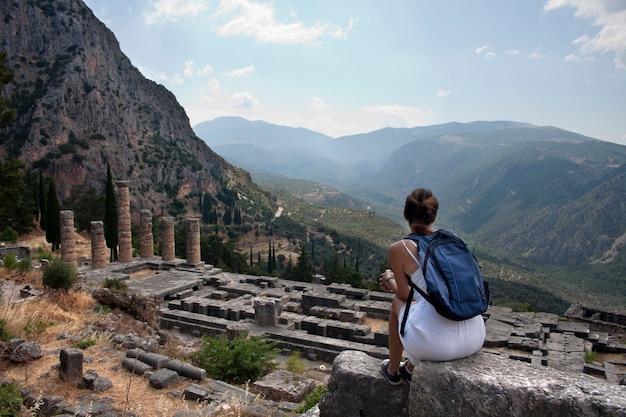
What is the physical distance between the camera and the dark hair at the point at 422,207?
4.39m

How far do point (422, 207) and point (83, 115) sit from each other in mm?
75691

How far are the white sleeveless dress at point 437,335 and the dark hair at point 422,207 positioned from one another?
585mm

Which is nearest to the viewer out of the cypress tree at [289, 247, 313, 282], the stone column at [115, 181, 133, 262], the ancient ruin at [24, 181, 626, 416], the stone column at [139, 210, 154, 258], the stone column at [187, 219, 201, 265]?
the ancient ruin at [24, 181, 626, 416]

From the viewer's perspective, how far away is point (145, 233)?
88.9 ft

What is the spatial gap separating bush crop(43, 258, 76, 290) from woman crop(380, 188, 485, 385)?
1141 cm

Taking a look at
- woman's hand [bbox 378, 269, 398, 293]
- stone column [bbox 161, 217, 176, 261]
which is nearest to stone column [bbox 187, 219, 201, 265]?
stone column [bbox 161, 217, 176, 261]

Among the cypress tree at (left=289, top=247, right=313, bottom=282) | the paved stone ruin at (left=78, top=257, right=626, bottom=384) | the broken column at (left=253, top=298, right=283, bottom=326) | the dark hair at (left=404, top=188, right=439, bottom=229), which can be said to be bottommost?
the cypress tree at (left=289, top=247, right=313, bottom=282)

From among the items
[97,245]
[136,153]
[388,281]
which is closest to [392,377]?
[388,281]

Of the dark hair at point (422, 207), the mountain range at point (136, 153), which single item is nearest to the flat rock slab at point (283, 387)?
the dark hair at point (422, 207)

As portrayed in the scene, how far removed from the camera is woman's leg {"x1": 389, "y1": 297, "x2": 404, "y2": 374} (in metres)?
4.33

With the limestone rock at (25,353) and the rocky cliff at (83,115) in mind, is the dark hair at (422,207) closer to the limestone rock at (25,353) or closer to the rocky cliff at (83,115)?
the limestone rock at (25,353)

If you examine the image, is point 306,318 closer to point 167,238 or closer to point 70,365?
point 70,365

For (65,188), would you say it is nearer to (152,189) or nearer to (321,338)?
(152,189)

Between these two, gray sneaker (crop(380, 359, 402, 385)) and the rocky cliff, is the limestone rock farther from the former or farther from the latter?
the rocky cliff
